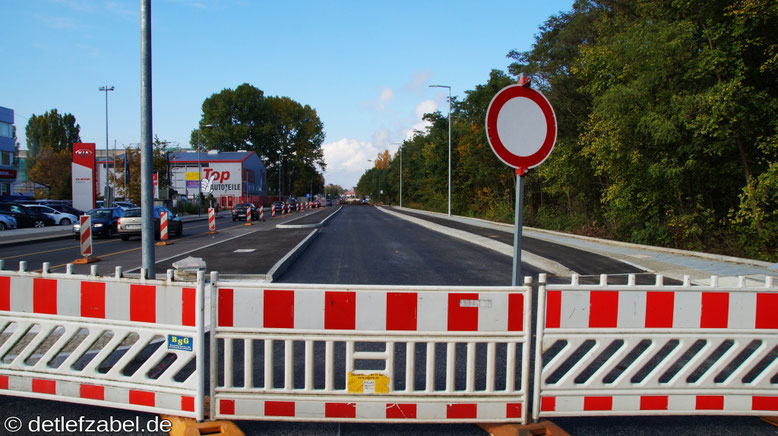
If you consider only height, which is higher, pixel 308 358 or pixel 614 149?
pixel 614 149

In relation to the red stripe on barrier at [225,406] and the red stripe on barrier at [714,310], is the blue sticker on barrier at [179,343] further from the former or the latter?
the red stripe on barrier at [714,310]

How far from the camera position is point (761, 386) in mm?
3680

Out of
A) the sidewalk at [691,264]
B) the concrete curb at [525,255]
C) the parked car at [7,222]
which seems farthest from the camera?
the parked car at [7,222]

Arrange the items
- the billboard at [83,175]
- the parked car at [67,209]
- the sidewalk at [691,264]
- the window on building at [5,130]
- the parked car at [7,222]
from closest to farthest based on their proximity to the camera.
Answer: the sidewalk at [691,264] < the parked car at [7,222] < the parked car at [67,209] < the billboard at [83,175] < the window on building at [5,130]

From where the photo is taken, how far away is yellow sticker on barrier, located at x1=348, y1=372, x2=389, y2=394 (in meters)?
3.42

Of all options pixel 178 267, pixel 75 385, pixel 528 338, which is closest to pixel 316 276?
pixel 178 267

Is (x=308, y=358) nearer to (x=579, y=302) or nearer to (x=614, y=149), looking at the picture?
(x=579, y=302)

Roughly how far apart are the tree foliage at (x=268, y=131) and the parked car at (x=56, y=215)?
2335 inches

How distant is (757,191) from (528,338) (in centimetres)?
1434

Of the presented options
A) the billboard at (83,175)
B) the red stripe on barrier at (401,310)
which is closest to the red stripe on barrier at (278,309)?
the red stripe on barrier at (401,310)

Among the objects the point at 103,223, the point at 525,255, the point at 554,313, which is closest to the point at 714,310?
the point at 554,313

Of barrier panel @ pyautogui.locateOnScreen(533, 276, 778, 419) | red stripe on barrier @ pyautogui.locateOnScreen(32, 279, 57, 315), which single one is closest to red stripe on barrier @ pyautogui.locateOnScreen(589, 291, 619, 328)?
barrier panel @ pyautogui.locateOnScreen(533, 276, 778, 419)

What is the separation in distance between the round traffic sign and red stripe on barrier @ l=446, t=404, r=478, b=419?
6.81 ft

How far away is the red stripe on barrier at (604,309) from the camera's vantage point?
11.5ft
